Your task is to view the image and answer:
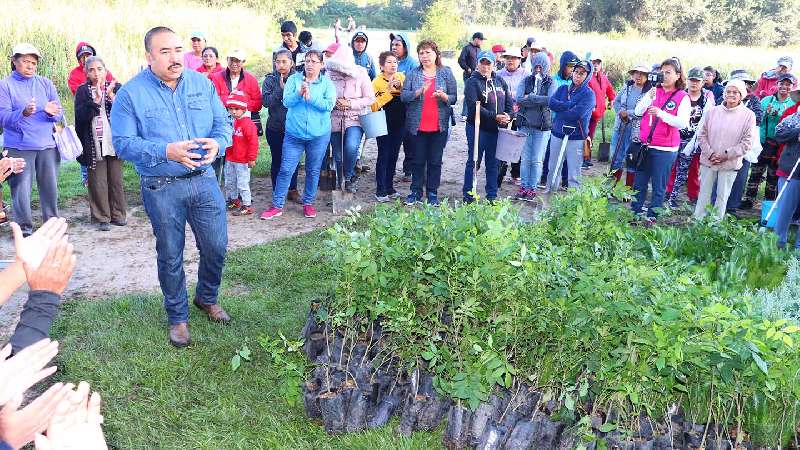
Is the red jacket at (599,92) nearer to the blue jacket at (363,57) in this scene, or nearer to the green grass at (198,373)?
the blue jacket at (363,57)

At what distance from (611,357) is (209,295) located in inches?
124

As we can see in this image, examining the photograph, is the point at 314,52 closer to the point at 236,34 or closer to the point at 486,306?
the point at 486,306

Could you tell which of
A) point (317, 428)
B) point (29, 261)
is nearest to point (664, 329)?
point (317, 428)

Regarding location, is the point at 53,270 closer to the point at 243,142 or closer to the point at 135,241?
the point at 135,241

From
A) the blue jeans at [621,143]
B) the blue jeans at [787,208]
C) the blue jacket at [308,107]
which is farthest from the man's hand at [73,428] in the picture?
the blue jeans at [621,143]

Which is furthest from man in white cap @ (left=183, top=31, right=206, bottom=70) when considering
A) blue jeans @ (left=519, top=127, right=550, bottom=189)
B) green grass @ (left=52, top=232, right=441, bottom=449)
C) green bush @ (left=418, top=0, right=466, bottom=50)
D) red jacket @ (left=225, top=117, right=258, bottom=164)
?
green bush @ (left=418, top=0, right=466, bottom=50)

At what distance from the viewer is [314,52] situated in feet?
24.1

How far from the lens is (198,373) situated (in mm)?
4363

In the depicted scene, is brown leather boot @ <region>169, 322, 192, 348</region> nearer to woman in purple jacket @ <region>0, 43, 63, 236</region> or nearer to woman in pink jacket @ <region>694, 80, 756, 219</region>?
woman in purple jacket @ <region>0, 43, 63, 236</region>

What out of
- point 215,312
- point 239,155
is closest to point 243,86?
point 239,155

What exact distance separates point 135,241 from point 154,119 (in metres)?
2.89

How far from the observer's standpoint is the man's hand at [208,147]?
4.42 metres

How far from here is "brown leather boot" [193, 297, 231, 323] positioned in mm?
5117

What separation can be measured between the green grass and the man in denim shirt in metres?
0.31
